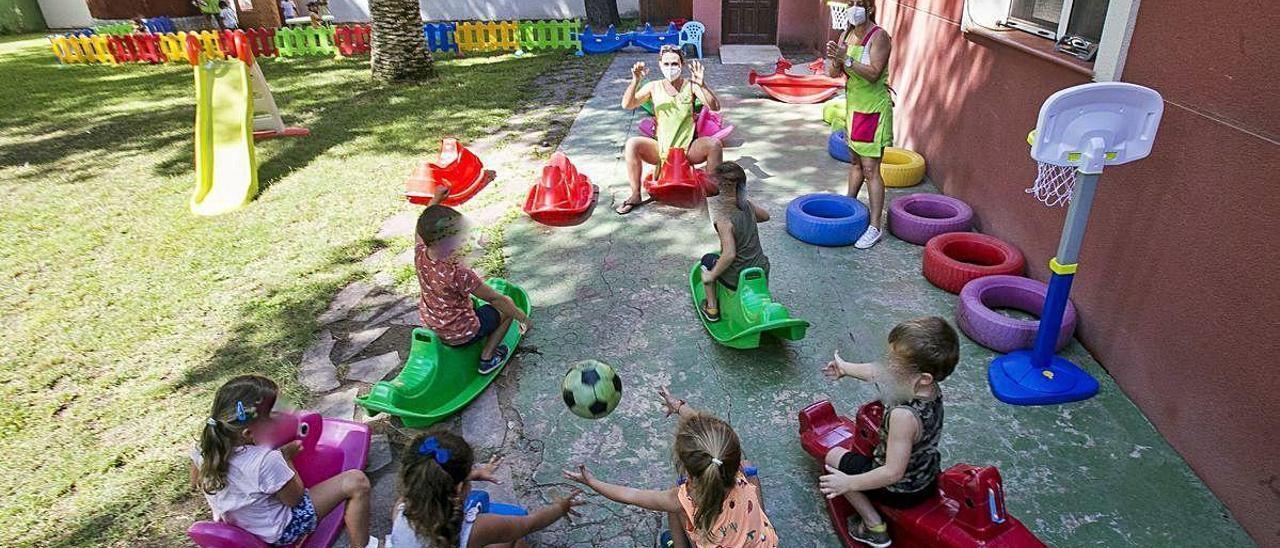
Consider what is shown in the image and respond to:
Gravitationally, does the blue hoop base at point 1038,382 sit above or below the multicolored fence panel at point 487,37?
below

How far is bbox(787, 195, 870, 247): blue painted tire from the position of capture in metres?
5.05

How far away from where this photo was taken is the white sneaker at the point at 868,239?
509 centimetres

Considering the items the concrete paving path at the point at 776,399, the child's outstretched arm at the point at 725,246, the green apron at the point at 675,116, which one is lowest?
the concrete paving path at the point at 776,399

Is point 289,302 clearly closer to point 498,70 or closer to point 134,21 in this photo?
point 498,70

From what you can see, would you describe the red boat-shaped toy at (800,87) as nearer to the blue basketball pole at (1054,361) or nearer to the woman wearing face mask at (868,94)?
the woman wearing face mask at (868,94)

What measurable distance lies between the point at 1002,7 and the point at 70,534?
22.0 feet

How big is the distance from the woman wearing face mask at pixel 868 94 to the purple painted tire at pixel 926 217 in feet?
0.52

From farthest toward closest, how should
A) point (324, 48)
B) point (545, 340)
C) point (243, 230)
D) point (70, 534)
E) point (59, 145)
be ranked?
point (324, 48) → point (59, 145) → point (243, 230) → point (545, 340) → point (70, 534)

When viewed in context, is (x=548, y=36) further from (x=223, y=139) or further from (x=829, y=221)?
(x=829, y=221)

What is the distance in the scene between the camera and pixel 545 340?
4109 mm

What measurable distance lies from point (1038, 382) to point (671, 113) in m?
3.62

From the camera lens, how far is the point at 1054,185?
4.22m

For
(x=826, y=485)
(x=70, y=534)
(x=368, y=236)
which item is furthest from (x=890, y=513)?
(x=368, y=236)

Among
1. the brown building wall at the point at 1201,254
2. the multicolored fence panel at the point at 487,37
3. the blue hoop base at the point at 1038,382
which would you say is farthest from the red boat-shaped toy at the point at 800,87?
the multicolored fence panel at the point at 487,37
